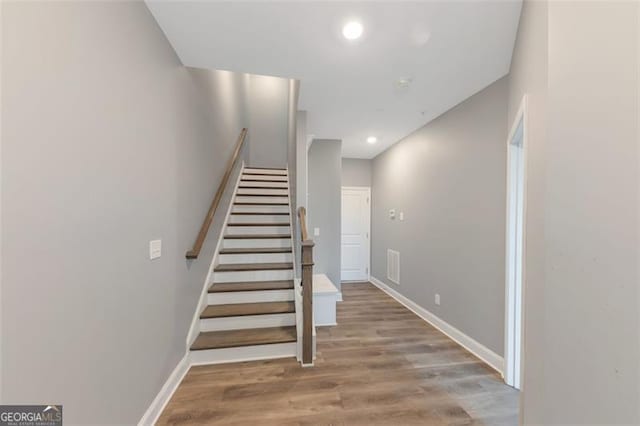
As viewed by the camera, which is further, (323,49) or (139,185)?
(323,49)

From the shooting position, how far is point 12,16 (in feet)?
2.48

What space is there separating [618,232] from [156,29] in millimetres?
2455

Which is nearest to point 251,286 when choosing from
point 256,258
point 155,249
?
point 256,258

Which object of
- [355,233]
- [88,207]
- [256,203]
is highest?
[256,203]

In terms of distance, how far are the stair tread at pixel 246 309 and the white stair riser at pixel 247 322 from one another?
0.05m

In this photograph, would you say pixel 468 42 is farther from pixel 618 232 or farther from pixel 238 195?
pixel 238 195

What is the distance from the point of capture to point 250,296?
2.56 meters

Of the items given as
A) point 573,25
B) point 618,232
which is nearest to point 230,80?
point 573,25

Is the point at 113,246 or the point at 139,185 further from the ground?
the point at 139,185

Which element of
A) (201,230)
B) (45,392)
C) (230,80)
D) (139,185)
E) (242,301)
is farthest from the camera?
(230,80)

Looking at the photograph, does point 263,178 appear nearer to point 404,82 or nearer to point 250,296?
point 250,296

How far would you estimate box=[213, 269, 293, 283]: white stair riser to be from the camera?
8.95 feet

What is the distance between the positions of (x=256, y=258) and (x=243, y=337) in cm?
99

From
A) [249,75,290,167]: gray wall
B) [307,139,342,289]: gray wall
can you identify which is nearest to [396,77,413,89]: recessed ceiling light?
[307,139,342,289]: gray wall
